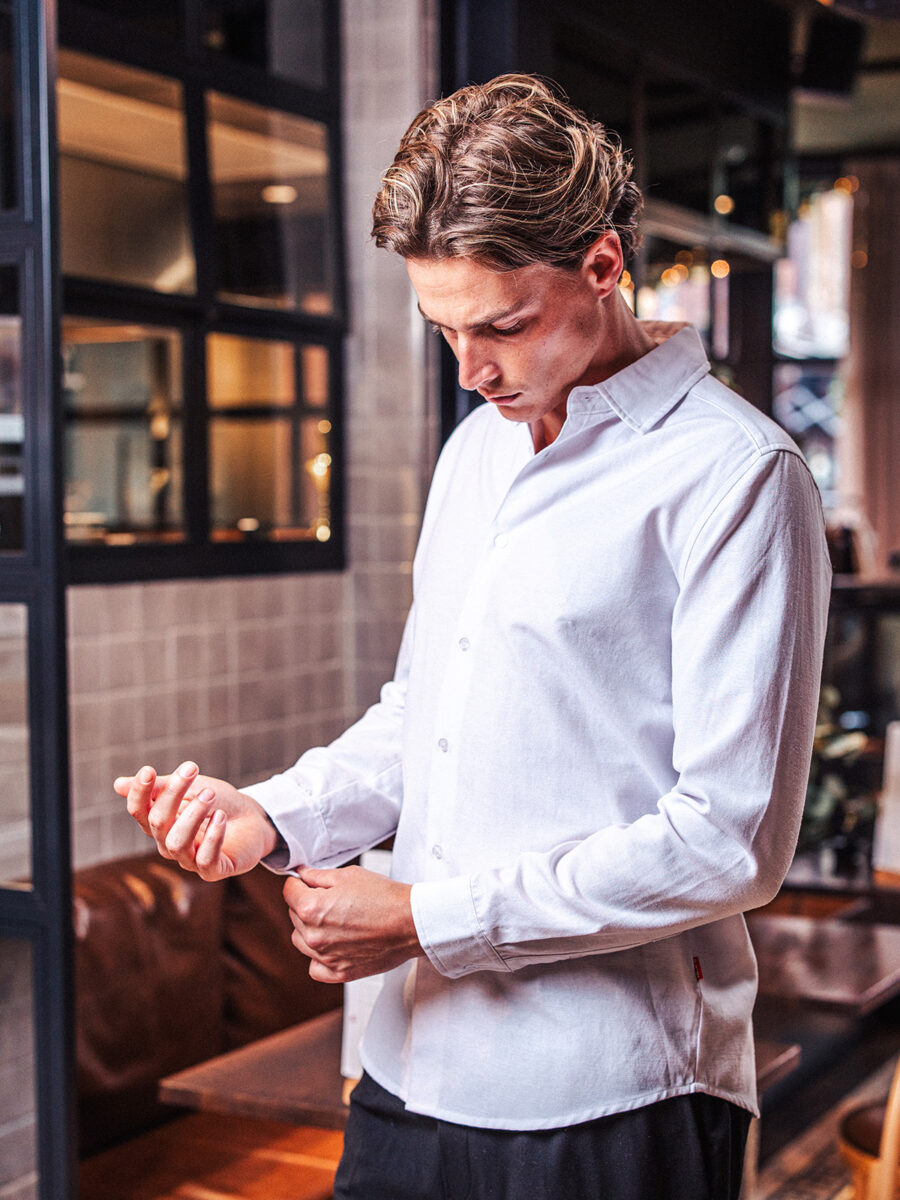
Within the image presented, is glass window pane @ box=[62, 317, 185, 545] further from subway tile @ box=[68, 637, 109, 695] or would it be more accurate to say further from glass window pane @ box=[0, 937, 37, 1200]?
glass window pane @ box=[0, 937, 37, 1200]

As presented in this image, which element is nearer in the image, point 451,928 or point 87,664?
point 451,928

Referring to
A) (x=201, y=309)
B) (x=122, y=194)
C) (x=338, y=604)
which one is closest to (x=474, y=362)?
(x=201, y=309)

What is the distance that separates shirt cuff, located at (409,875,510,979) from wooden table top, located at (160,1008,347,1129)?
1034 millimetres

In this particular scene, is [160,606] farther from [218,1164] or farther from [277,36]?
[277,36]

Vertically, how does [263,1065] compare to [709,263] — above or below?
below

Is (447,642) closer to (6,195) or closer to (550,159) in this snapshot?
(550,159)

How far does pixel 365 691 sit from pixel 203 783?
2.70m

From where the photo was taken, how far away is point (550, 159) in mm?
1090

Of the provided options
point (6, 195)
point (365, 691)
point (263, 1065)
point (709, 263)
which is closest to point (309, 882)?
point (263, 1065)

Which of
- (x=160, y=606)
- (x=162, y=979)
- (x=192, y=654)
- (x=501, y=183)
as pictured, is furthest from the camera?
(x=192, y=654)

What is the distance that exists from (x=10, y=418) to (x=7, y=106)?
686mm

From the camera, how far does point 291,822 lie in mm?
1327

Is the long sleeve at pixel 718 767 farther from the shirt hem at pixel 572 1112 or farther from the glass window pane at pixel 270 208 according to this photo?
the glass window pane at pixel 270 208

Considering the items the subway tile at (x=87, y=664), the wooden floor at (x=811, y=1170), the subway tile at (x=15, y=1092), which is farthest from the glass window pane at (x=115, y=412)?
the wooden floor at (x=811, y=1170)
